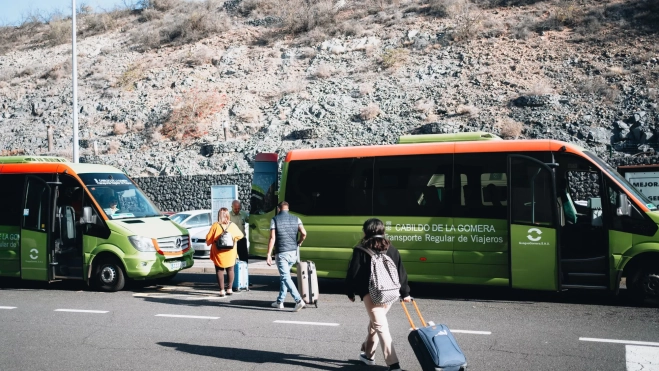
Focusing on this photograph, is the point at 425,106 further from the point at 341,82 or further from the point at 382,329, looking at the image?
the point at 382,329

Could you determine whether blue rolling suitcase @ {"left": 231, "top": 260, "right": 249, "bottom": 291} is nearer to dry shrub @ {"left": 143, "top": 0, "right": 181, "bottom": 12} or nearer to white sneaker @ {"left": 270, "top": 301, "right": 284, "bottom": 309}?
white sneaker @ {"left": 270, "top": 301, "right": 284, "bottom": 309}

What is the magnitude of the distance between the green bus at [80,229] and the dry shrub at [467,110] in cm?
1828

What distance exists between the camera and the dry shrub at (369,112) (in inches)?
1203

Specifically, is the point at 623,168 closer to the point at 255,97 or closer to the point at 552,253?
the point at 552,253

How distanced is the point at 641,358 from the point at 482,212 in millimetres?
4429

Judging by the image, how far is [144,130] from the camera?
1359 inches

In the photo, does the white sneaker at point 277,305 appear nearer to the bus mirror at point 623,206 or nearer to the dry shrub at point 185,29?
the bus mirror at point 623,206

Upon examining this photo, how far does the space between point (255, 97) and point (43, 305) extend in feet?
80.0

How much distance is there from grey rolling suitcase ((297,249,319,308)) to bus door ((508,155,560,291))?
11.5 ft

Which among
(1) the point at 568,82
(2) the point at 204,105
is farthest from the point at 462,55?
(2) the point at 204,105

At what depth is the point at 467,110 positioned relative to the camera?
29.4 m

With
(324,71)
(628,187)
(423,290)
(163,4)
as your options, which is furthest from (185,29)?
(628,187)

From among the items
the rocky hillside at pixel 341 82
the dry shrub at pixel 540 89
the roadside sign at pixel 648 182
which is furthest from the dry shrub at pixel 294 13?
the roadside sign at pixel 648 182

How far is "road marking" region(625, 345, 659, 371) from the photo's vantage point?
23.8 ft
